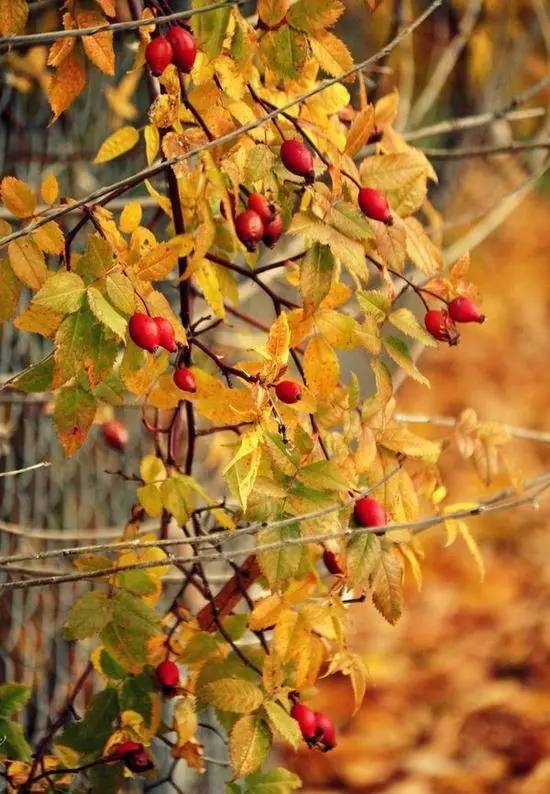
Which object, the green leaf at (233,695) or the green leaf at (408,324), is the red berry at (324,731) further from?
the green leaf at (408,324)

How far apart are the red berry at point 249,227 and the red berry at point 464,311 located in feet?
0.75

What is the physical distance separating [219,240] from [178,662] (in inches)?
19.7

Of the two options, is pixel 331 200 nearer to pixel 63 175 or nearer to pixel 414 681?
pixel 63 175

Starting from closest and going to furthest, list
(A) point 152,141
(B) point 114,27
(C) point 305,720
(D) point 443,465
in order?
(B) point 114,27 → (A) point 152,141 → (C) point 305,720 → (D) point 443,465

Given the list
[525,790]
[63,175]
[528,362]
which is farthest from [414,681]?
[528,362]

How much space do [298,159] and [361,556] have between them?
16.0 inches

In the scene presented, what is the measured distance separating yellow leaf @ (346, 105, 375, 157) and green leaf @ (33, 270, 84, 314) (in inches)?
13.1

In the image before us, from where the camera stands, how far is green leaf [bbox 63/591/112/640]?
4.42 ft

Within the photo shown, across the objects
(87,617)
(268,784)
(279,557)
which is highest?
(279,557)

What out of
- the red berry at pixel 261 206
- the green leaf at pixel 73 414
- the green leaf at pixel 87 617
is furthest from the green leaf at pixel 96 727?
the red berry at pixel 261 206

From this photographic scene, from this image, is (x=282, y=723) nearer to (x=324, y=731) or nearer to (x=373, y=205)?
(x=324, y=731)

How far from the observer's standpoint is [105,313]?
1.12 meters

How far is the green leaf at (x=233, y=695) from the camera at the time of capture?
1.33 metres

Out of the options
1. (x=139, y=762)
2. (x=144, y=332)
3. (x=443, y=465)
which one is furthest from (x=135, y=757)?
(x=443, y=465)
